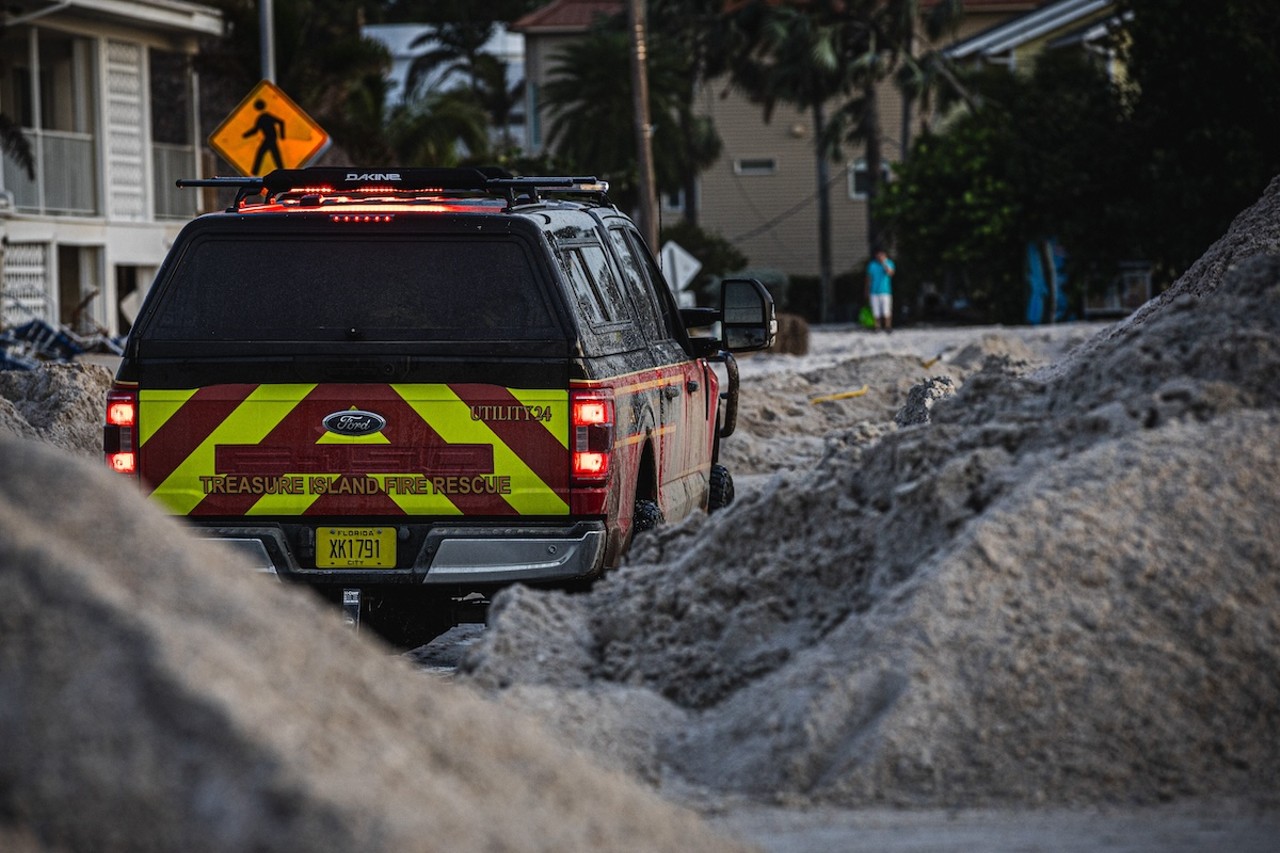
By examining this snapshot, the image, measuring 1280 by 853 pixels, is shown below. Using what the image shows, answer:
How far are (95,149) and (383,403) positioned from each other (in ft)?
87.3

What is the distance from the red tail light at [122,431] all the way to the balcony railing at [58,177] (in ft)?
73.8

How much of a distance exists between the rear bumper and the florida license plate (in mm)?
26

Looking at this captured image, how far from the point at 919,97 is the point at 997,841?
49.2 m

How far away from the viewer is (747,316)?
32.5 ft

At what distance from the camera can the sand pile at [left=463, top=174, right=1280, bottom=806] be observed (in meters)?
5.62

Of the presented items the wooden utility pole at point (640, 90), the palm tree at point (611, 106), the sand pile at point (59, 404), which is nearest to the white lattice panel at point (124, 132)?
the wooden utility pole at point (640, 90)

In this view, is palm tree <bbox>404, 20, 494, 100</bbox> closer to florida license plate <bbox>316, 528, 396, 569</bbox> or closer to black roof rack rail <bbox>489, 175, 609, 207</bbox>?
black roof rack rail <bbox>489, 175, 609, 207</bbox>

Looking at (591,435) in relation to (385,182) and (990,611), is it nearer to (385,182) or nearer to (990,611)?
(385,182)

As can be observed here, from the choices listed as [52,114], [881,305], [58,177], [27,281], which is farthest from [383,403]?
[881,305]

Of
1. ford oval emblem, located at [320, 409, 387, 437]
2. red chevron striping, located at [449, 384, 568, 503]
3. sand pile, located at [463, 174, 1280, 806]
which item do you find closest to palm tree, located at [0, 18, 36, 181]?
ford oval emblem, located at [320, 409, 387, 437]

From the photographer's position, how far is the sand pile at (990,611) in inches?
221

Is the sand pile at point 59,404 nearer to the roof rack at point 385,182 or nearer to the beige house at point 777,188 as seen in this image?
the roof rack at point 385,182

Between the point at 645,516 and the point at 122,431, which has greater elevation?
the point at 122,431

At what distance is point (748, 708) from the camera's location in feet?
20.1
